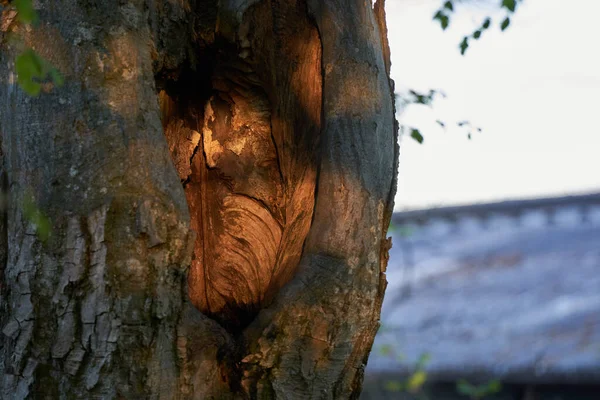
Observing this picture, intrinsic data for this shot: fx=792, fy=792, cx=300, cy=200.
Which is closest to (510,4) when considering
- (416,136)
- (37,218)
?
(416,136)

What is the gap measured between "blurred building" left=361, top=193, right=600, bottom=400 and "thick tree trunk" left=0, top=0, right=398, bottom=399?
12.3 feet

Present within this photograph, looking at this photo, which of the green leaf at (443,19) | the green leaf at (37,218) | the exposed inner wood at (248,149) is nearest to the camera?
the green leaf at (37,218)

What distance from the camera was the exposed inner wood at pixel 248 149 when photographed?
2416mm

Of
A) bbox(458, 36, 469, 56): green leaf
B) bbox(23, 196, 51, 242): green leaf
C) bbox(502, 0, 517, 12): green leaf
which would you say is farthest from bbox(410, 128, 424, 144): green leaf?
bbox(23, 196, 51, 242): green leaf

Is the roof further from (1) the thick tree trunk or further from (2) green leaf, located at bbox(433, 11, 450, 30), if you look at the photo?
(1) the thick tree trunk

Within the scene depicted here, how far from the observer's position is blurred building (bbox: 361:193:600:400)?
571 cm

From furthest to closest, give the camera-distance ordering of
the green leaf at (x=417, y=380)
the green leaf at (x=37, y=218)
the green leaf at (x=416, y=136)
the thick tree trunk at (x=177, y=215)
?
the green leaf at (x=417, y=380) → the green leaf at (x=416, y=136) → the thick tree trunk at (x=177, y=215) → the green leaf at (x=37, y=218)

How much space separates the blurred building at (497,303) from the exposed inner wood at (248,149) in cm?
369

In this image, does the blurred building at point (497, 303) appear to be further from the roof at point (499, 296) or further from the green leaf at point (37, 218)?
the green leaf at point (37, 218)

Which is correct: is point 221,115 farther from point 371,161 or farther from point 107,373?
point 107,373

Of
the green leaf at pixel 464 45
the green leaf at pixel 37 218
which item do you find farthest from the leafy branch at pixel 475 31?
the green leaf at pixel 37 218

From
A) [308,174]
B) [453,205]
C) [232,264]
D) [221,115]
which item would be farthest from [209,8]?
[453,205]

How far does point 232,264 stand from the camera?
2510mm

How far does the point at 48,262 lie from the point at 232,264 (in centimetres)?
→ 69
